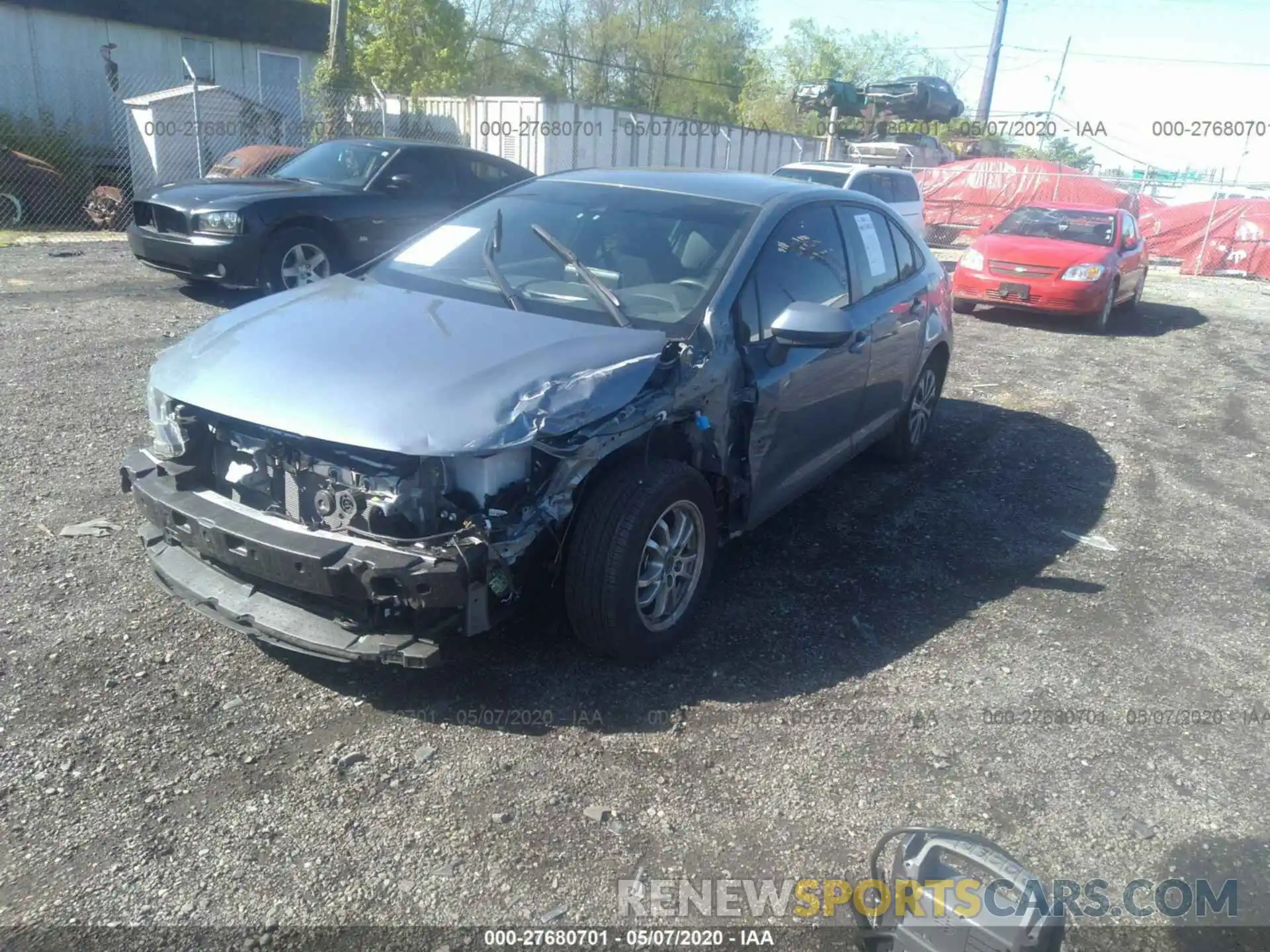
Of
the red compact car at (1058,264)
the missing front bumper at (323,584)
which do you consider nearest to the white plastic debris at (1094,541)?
the missing front bumper at (323,584)

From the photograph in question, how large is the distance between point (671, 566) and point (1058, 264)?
955 centimetres

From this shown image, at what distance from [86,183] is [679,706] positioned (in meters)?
16.5

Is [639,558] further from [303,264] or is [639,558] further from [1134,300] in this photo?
[1134,300]

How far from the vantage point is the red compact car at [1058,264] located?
11.2m

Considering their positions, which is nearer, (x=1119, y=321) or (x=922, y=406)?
(x=922, y=406)

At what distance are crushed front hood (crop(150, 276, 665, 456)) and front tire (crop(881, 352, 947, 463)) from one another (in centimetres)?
270

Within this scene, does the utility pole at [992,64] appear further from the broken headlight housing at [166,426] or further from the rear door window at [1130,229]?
the broken headlight housing at [166,426]

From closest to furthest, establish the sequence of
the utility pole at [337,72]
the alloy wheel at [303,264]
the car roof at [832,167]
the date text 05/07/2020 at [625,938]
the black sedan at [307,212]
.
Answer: the date text 05/07/2020 at [625,938] → the black sedan at [307,212] → the alloy wheel at [303,264] → the car roof at [832,167] → the utility pole at [337,72]

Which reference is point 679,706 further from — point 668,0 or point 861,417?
point 668,0

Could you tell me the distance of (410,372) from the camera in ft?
10.2

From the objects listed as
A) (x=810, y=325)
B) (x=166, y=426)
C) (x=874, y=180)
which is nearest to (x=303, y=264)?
(x=166, y=426)

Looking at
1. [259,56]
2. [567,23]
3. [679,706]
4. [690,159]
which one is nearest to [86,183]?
[259,56]

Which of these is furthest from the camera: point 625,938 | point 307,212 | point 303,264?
point 303,264

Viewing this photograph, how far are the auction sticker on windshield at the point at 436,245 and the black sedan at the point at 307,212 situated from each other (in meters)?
4.26
